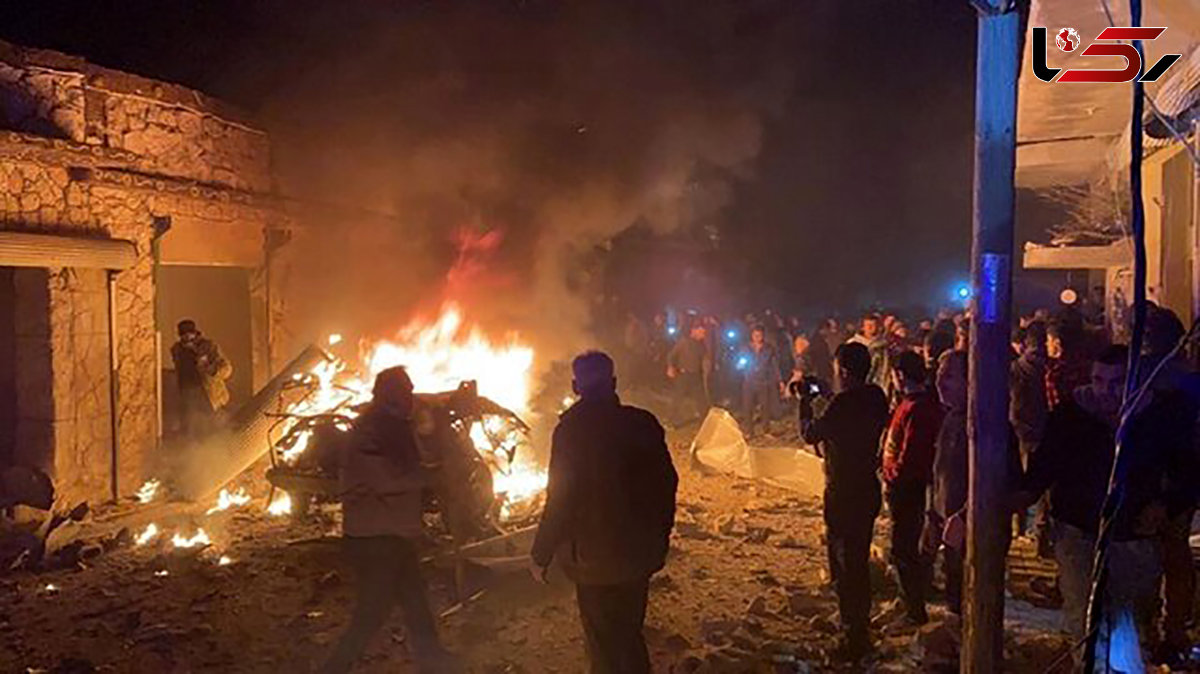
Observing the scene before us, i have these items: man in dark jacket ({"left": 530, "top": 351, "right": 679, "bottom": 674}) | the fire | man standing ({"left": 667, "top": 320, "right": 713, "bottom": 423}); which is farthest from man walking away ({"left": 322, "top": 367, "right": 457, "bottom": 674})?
man standing ({"left": 667, "top": 320, "right": 713, "bottom": 423})

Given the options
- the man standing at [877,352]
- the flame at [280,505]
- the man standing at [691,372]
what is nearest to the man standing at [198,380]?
the flame at [280,505]

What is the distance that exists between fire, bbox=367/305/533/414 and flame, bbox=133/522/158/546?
10.4ft

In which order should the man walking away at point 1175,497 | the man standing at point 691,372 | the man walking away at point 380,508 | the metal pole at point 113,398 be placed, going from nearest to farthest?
the man walking away at point 1175,497
the man walking away at point 380,508
the metal pole at point 113,398
the man standing at point 691,372

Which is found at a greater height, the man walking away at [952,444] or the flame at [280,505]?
the man walking away at [952,444]

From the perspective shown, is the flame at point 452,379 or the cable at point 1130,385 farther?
the flame at point 452,379

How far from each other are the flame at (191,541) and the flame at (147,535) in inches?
10.0

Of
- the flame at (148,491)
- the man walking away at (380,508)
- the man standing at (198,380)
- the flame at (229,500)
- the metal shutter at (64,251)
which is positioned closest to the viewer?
the man walking away at (380,508)

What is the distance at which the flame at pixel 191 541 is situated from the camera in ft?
29.5

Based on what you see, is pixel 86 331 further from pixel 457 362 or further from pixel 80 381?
pixel 457 362

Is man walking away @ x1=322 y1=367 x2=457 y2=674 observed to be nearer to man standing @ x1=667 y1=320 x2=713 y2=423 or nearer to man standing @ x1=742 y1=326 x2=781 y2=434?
man standing @ x1=742 y1=326 x2=781 y2=434

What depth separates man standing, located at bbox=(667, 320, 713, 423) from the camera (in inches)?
695

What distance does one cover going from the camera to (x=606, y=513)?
185 inches

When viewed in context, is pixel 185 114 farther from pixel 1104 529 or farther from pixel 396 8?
pixel 1104 529

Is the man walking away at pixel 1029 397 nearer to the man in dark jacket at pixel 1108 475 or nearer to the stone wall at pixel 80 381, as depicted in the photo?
the man in dark jacket at pixel 1108 475
